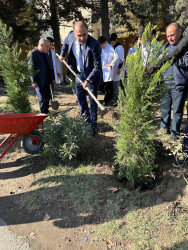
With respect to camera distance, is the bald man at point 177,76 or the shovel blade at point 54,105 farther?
the shovel blade at point 54,105

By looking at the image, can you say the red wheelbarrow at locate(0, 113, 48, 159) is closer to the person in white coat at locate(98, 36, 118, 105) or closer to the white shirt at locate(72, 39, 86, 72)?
the white shirt at locate(72, 39, 86, 72)

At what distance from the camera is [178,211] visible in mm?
2689

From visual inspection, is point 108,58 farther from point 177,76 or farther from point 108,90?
point 177,76

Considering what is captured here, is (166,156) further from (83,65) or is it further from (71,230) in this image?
(83,65)

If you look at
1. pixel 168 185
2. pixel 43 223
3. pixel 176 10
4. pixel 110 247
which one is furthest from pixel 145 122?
pixel 176 10

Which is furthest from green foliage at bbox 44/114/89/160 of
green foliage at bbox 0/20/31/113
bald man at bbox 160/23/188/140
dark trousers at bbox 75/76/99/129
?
green foliage at bbox 0/20/31/113

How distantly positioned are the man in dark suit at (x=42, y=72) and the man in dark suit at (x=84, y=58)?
69 centimetres

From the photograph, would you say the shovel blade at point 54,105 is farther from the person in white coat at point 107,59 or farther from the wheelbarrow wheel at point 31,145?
the wheelbarrow wheel at point 31,145

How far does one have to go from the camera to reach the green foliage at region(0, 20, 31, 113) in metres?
4.62

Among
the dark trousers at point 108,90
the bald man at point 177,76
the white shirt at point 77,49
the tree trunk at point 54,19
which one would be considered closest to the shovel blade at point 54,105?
the dark trousers at point 108,90

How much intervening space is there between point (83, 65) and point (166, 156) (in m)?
2.30

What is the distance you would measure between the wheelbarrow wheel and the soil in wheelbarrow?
30 centimetres

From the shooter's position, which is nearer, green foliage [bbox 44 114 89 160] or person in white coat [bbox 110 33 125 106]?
green foliage [bbox 44 114 89 160]

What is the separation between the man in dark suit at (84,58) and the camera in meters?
3.77
